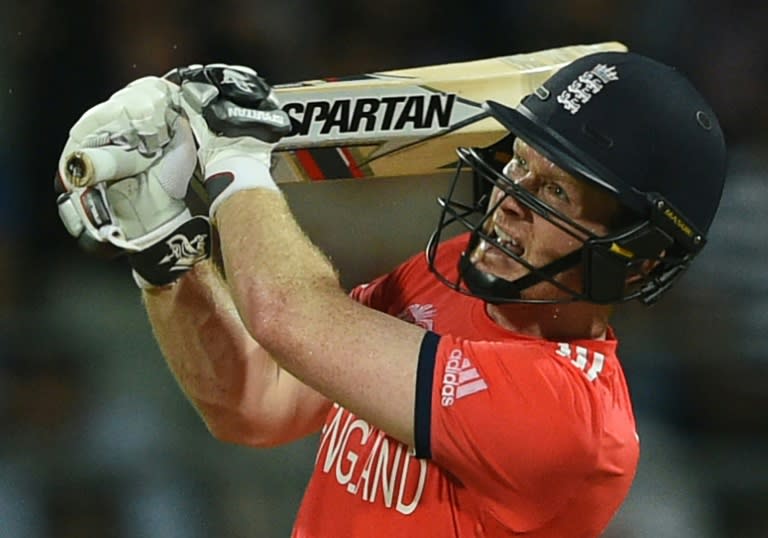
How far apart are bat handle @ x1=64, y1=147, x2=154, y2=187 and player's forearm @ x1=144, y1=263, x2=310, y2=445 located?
0.25 m

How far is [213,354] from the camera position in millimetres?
2125

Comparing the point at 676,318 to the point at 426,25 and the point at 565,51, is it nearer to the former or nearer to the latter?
the point at 426,25

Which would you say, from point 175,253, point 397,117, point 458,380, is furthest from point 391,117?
point 458,380

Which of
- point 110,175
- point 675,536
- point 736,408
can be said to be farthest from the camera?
point 736,408

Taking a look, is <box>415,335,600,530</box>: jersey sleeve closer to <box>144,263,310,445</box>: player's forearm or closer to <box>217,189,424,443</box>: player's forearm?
<box>217,189,424,443</box>: player's forearm

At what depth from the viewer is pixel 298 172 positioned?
6.91ft

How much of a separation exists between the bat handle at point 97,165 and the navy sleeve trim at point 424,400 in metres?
0.53

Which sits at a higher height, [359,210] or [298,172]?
[298,172]

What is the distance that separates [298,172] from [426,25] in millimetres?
2002

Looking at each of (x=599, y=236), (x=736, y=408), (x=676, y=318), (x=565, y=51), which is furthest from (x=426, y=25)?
(x=599, y=236)

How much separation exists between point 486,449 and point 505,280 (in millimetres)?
269

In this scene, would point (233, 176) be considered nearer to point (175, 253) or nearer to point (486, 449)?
point (175, 253)

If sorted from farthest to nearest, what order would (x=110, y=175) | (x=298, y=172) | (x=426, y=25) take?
(x=426, y=25) → (x=298, y=172) → (x=110, y=175)

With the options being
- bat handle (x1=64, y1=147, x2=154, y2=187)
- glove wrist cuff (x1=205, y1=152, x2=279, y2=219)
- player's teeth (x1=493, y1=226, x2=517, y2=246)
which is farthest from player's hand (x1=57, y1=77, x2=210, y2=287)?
player's teeth (x1=493, y1=226, x2=517, y2=246)
